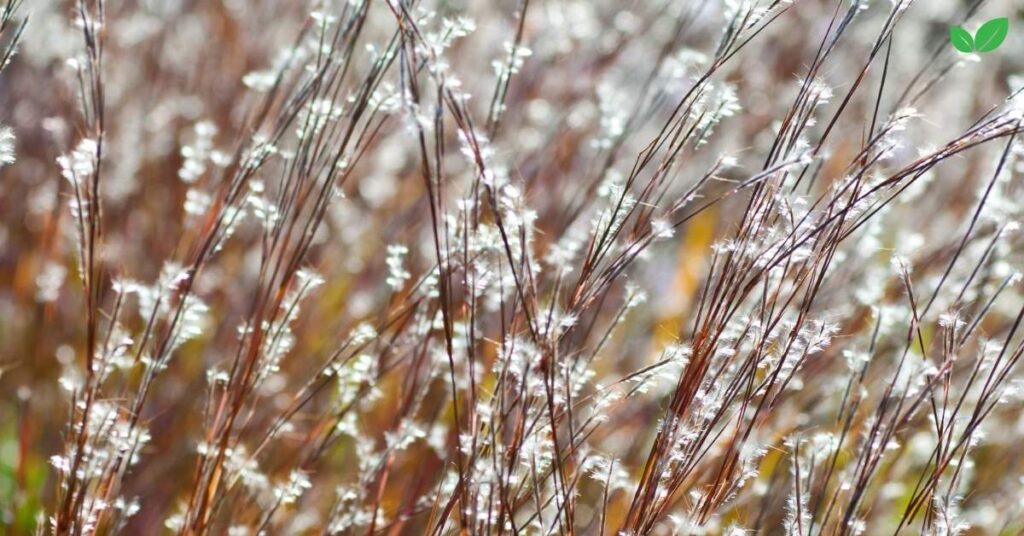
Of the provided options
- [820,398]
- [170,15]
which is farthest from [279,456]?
[170,15]

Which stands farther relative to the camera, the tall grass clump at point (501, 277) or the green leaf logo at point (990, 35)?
the green leaf logo at point (990, 35)

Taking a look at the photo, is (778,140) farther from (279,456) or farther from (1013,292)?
(1013,292)

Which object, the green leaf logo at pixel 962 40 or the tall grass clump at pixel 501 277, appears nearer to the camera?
the tall grass clump at pixel 501 277

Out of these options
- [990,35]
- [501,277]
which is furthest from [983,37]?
[501,277]

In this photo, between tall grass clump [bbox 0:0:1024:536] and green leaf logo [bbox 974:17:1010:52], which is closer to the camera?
tall grass clump [bbox 0:0:1024:536]

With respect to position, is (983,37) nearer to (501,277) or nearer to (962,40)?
(962,40)

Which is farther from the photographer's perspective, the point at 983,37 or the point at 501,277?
the point at 983,37
